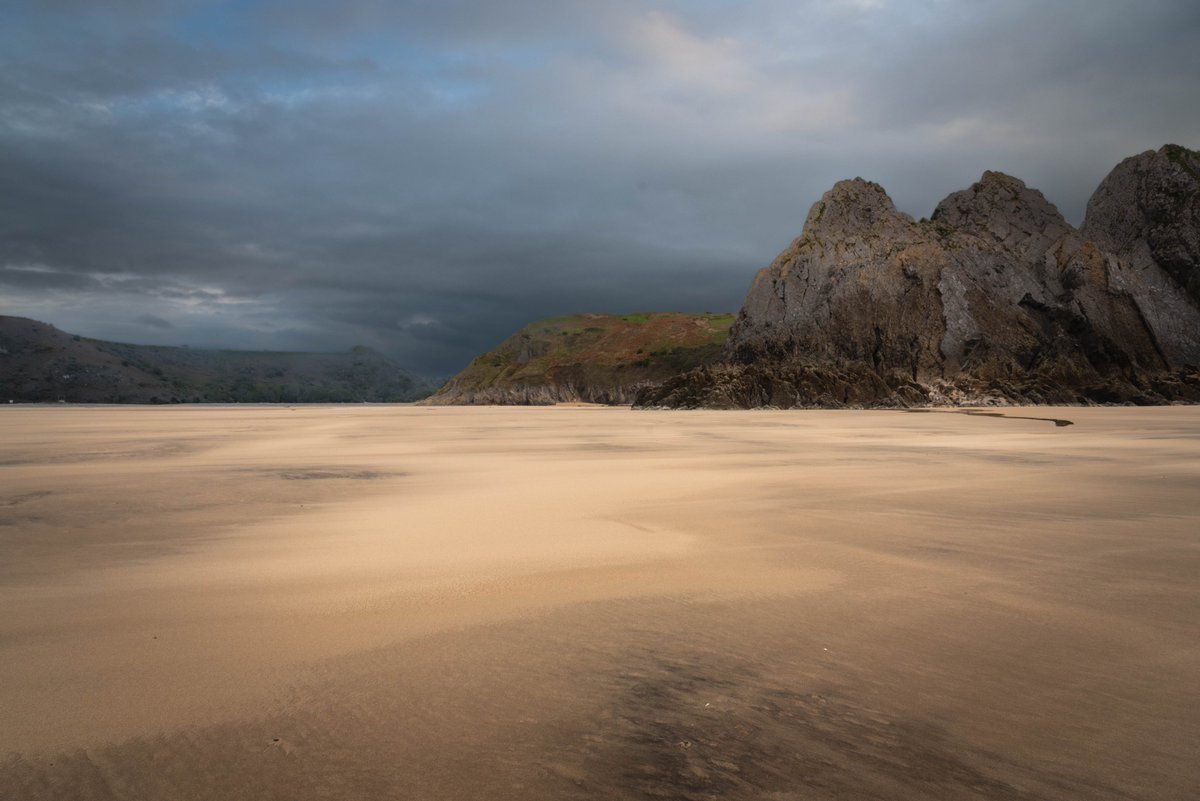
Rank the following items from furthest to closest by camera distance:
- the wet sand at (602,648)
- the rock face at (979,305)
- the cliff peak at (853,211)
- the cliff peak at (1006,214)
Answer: the cliff peak at (853,211)
the cliff peak at (1006,214)
the rock face at (979,305)
the wet sand at (602,648)

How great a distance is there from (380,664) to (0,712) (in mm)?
1104

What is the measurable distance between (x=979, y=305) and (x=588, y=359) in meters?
47.9

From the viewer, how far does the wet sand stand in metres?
1.82

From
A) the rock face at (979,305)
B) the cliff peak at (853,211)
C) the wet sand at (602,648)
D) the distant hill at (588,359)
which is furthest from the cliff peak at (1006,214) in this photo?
the wet sand at (602,648)

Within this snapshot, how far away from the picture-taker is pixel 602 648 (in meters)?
2.75

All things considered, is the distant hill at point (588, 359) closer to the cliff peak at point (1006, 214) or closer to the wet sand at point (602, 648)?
the cliff peak at point (1006, 214)

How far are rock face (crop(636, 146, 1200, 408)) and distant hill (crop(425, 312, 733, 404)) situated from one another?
23799 millimetres

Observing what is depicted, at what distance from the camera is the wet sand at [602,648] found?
1.82 meters

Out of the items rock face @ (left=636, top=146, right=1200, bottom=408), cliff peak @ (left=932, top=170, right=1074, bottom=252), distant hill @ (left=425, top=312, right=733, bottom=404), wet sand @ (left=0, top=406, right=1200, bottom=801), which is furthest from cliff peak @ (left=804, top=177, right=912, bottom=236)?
wet sand @ (left=0, top=406, right=1200, bottom=801)

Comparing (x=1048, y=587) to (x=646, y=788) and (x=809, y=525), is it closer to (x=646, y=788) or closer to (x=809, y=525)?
(x=809, y=525)

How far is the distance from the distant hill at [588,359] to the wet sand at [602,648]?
70.9 metres

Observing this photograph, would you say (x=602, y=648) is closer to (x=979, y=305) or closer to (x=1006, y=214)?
(x=979, y=305)

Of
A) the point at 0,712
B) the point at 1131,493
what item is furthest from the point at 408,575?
the point at 1131,493

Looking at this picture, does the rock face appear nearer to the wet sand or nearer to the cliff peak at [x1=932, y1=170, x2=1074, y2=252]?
the cliff peak at [x1=932, y1=170, x2=1074, y2=252]
